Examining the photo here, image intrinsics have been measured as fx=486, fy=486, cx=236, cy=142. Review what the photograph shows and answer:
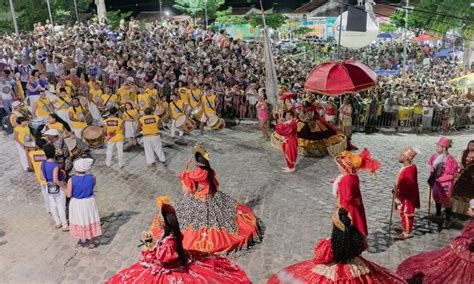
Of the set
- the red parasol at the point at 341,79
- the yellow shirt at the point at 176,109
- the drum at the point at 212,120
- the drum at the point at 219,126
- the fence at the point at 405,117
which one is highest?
the red parasol at the point at 341,79

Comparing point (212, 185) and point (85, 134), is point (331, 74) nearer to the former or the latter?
point (212, 185)

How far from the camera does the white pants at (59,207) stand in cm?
880

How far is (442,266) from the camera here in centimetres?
636

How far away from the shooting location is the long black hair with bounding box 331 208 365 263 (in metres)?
5.59

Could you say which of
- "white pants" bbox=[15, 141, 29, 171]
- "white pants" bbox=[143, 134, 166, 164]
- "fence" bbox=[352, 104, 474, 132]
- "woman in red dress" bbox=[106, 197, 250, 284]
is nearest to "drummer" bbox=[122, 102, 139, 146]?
"white pants" bbox=[143, 134, 166, 164]

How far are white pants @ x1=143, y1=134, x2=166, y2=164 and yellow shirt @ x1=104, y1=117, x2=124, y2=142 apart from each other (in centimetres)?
62

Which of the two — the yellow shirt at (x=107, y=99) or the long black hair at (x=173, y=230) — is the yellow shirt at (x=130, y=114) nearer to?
the yellow shirt at (x=107, y=99)

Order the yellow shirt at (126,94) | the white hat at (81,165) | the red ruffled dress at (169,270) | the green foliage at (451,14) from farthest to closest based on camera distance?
the green foliage at (451,14) → the yellow shirt at (126,94) → the white hat at (81,165) → the red ruffled dress at (169,270)

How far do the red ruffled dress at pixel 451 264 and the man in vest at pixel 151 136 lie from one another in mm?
7009

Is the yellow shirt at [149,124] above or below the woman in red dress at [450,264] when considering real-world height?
above

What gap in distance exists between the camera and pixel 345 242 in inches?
220

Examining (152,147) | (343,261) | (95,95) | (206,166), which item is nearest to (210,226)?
(206,166)

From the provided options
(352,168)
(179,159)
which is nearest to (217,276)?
(352,168)

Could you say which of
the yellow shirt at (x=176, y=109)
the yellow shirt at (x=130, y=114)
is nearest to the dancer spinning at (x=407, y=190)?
the yellow shirt at (x=130, y=114)
